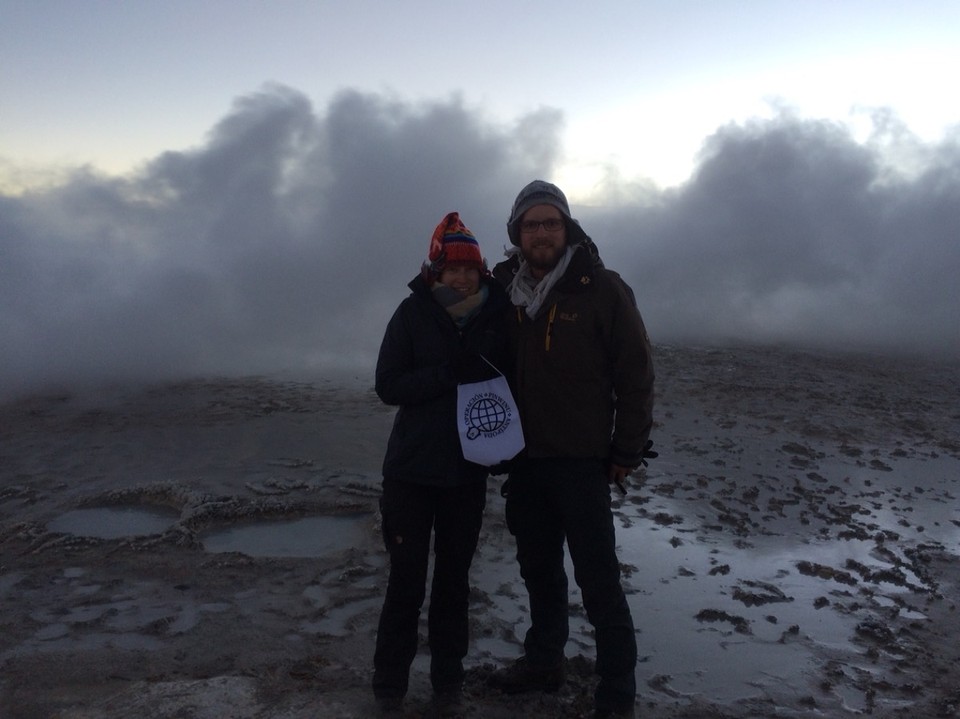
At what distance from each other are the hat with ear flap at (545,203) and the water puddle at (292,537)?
266 cm

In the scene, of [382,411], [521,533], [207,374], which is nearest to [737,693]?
[521,533]

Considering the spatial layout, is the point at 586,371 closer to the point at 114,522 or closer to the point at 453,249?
the point at 453,249

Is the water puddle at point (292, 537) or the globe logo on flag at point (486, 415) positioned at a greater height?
the globe logo on flag at point (486, 415)

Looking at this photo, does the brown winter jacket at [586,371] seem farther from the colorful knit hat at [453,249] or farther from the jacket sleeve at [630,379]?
the colorful knit hat at [453,249]

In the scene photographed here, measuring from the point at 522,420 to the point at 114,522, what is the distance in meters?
3.51

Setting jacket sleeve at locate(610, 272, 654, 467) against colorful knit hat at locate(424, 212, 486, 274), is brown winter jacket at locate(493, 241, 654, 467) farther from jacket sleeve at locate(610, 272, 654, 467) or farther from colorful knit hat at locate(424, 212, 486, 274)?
colorful knit hat at locate(424, 212, 486, 274)

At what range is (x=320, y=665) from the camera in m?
3.37

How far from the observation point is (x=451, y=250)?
3.03 m

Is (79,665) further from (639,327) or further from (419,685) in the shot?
(639,327)

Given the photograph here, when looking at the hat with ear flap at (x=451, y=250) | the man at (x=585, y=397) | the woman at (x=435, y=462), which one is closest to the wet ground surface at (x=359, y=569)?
the woman at (x=435, y=462)

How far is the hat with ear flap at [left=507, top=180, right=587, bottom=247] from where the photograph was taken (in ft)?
10.2

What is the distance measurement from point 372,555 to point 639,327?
250 cm

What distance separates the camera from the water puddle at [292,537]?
484 centimetres

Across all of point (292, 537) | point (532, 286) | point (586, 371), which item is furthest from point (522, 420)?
point (292, 537)
